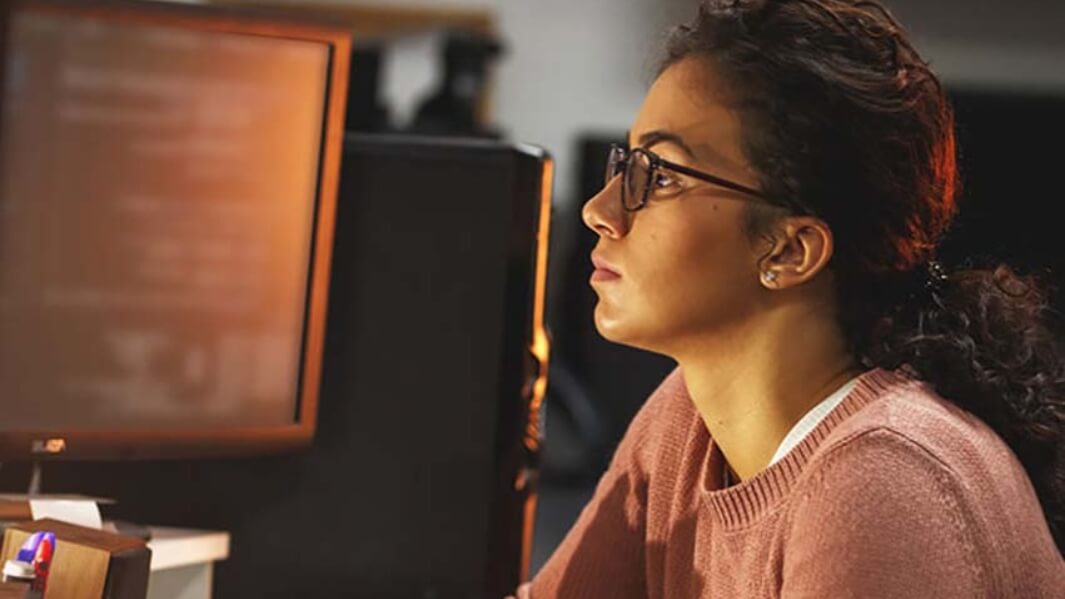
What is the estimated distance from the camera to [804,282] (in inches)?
49.8

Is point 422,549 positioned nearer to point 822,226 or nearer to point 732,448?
point 732,448

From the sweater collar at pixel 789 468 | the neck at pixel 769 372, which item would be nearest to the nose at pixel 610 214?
the neck at pixel 769 372

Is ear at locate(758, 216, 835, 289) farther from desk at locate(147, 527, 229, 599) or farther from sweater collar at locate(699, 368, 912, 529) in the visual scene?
desk at locate(147, 527, 229, 599)

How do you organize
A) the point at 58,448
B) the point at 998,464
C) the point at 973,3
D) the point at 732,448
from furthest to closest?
1. the point at 973,3
2. the point at 58,448
3. the point at 732,448
4. the point at 998,464

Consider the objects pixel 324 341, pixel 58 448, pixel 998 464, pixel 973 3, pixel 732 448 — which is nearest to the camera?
pixel 998 464

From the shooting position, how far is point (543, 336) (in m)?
1.70

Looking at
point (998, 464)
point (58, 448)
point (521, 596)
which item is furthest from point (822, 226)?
point (58, 448)

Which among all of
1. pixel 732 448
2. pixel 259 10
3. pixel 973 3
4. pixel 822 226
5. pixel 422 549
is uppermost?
pixel 973 3

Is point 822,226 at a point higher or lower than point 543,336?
higher

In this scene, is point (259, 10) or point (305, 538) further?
point (305, 538)

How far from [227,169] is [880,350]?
0.60m

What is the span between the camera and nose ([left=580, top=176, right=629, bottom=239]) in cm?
129

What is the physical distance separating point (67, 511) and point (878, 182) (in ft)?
2.28

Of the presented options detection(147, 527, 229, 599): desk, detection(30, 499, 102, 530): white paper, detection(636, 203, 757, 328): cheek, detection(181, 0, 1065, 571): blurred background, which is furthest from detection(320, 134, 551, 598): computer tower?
detection(181, 0, 1065, 571): blurred background
